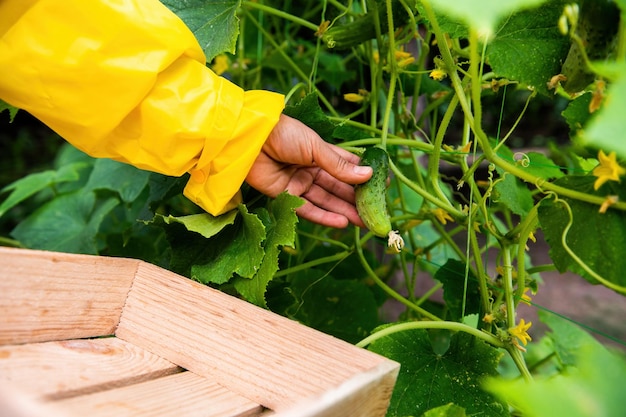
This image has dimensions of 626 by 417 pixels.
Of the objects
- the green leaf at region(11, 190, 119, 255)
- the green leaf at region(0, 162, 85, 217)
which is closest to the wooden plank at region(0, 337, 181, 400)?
the green leaf at region(11, 190, 119, 255)

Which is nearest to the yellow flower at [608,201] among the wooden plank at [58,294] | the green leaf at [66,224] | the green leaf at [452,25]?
the green leaf at [452,25]

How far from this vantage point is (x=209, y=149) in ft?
2.40

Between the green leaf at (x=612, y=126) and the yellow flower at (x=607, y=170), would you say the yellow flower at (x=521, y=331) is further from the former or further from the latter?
the green leaf at (x=612, y=126)

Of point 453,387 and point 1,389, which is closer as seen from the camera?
point 1,389

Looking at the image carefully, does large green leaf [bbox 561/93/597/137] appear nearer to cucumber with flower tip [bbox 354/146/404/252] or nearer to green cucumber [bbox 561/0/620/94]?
green cucumber [bbox 561/0/620/94]

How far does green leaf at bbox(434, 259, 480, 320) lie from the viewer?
89cm

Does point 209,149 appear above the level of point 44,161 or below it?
above

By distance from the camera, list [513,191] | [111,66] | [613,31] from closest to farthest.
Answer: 1. [613,31]
2. [111,66]
3. [513,191]

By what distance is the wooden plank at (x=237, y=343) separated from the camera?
51 cm

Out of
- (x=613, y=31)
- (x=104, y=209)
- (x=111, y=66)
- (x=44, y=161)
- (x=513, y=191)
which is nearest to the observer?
(x=613, y=31)

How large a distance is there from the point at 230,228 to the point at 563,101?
3400mm

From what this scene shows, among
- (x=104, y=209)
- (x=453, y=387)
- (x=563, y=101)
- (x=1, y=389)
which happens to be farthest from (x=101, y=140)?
(x=563, y=101)

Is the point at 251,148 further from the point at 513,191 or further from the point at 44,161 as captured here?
the point at 44,161

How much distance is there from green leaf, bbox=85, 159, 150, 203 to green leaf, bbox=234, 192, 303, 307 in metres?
0.48
